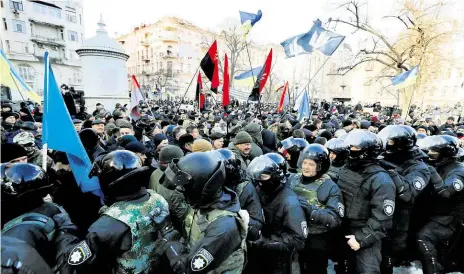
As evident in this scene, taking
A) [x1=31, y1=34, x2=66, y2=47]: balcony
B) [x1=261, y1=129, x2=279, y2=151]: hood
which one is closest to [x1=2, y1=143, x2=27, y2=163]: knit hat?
[x1=261, y1=129, x2=279, y2=151]: hood

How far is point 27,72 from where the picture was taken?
4119cm

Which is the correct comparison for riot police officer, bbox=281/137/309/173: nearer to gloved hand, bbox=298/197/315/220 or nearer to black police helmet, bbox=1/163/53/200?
gloved hand, bbox=298/197/315/220

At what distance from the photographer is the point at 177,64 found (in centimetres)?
5728

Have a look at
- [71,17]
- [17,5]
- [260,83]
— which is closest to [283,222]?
[260,83]

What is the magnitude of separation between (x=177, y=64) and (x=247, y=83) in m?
48.4

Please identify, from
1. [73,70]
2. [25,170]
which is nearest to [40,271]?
[25,170]

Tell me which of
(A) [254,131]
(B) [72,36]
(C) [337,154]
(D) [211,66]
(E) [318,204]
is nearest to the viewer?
(E) [318,204]

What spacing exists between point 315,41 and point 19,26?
50772 mm

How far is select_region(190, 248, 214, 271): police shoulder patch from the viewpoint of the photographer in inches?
67.9

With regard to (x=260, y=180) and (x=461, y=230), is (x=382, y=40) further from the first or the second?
(x=260, y=180)

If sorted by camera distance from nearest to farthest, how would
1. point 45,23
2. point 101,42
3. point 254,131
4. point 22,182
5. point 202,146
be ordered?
point 22,182, point 202,146, point 254,131, point 101,42, point 45,23

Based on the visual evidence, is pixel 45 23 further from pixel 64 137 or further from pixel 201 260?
pixel 201 260

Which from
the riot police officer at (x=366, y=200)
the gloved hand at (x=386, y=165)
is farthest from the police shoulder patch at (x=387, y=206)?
the gloved hand at (x=386, y=165)

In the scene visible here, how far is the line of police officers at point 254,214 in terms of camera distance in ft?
5.91
